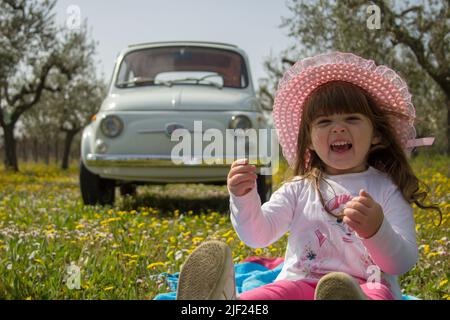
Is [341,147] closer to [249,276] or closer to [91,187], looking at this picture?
[249,276]

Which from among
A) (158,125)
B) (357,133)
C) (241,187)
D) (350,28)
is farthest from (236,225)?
(350,28)

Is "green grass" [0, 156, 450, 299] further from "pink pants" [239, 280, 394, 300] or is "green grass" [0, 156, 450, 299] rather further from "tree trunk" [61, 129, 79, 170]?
"tree trunk" [61, 129, 79, 170]

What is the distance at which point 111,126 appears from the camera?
509 cm

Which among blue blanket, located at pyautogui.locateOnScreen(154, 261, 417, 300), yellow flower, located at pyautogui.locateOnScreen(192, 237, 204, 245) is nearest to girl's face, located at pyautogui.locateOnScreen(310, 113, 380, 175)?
blue blanket, located at pyautogui.locateOnScreen(154, 261, 417, 300)

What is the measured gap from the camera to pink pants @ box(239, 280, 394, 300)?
169cm

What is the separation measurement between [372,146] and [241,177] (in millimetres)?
644

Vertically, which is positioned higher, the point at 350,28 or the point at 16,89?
the point at 350,28

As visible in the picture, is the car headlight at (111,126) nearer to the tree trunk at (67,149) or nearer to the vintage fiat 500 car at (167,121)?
the vintage fiat 500 car at (167,121)

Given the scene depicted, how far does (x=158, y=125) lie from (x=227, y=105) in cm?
69

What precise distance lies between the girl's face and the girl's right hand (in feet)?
0.95

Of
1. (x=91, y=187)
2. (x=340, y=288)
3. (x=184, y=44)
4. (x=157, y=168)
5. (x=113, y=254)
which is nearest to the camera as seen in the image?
(x=340, y=288)

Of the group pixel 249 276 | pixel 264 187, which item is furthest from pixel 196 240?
pixel 264 187

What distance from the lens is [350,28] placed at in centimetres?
968
